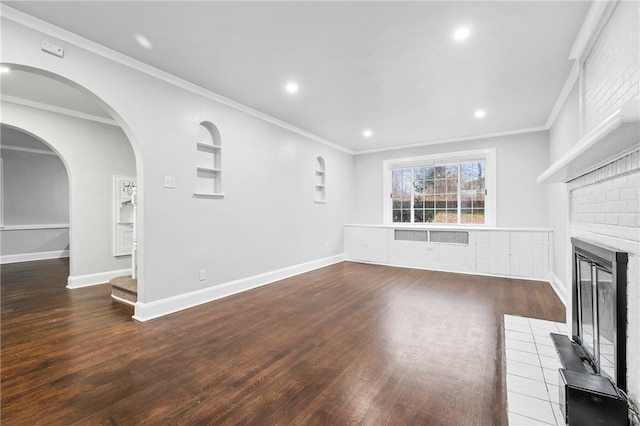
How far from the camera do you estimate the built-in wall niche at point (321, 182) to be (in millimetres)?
5933

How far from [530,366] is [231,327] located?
250 centimetres

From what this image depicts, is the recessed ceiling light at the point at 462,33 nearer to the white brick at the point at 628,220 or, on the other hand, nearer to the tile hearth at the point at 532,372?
the white brick at the point at 628,220

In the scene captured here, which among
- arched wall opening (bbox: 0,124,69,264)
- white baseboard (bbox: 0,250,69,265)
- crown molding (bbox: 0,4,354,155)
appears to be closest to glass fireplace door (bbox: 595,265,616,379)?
crown molding (bbox: 0,4,354,155)

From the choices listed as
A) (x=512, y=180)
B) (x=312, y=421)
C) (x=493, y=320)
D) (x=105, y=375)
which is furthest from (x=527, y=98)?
(x=105, y=375)

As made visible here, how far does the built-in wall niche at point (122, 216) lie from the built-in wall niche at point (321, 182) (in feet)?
11.1

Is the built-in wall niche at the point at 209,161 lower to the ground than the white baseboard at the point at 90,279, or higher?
higher

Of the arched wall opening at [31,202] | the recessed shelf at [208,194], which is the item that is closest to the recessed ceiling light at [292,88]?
the recessed shelf at [208,194]

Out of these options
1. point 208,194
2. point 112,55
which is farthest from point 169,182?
point 112,55

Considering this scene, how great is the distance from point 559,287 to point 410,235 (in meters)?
2.46

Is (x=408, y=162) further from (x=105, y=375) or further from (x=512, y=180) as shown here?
(x=105, y=375)

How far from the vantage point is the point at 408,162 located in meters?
6.34

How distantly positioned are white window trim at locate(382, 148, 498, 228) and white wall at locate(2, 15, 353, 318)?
7.59 feet

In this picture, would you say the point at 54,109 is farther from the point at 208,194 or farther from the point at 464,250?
the point at 464,250

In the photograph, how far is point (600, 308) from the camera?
1.84 meters
